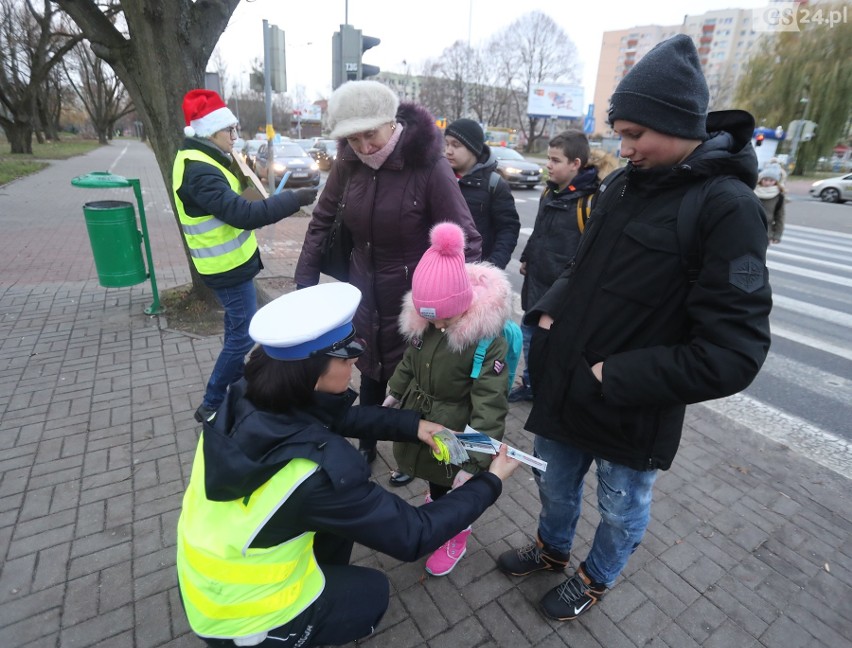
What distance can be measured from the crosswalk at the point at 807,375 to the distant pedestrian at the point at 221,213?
12.5 feet

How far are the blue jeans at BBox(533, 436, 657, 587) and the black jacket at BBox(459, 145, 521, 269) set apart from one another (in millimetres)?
1925

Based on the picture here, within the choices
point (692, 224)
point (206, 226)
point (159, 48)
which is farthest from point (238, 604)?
point (159, 48)

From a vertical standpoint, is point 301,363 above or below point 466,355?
above

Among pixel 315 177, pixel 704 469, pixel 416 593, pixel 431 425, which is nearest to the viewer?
pixel 431 425

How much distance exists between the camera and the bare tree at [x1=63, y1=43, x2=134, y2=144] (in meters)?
38.9

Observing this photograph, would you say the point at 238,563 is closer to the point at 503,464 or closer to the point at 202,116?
the point at 503,464

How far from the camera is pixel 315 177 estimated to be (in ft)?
54.7

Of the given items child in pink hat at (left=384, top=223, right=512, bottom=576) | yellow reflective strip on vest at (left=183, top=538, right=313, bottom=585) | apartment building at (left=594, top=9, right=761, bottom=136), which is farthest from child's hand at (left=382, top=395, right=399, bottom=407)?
apartment building at (left=594, top=9, right=761, bottom=136)

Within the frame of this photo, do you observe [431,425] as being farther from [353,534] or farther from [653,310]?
[653,310]

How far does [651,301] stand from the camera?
1541 millimetres

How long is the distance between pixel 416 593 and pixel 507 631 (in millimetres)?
429

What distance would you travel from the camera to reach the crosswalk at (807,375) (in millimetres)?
3777

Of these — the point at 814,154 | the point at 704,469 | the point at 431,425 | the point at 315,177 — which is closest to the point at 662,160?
the point at 431,425

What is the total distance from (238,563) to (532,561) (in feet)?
4.87
